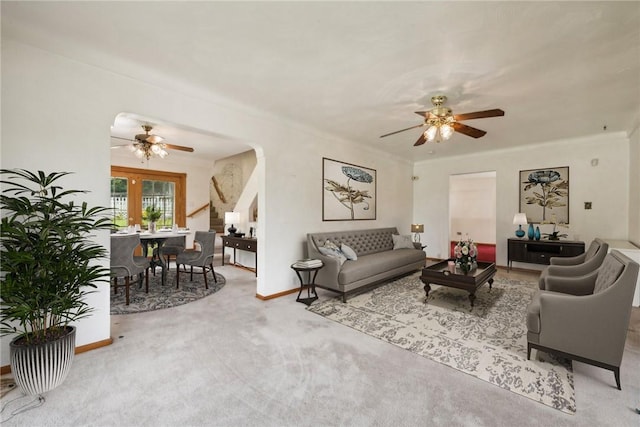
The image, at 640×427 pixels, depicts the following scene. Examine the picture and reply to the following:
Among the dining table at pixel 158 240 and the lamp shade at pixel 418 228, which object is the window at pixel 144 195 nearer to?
the dining table at pixel 158 240

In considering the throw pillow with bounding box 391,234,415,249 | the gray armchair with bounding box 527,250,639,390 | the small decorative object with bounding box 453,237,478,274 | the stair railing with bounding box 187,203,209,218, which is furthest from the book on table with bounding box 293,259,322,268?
the stair railing with bounding box 187,203,209,218

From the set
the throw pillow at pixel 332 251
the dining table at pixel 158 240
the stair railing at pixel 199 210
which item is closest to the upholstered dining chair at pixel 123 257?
the dining table at pixel 158 240

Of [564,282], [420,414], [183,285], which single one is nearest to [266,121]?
[183,285]

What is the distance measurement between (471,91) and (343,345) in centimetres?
314

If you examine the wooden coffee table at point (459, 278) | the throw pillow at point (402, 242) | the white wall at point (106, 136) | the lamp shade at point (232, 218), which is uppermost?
the white wall at point (106, 136)

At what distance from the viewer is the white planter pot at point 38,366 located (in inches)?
71.8

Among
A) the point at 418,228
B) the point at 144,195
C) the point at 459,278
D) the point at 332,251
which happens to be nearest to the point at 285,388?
the point at 332,251

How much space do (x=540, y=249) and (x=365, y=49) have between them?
216 inches

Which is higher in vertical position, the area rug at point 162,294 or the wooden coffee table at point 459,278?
the wooden coffee table at point 459,278

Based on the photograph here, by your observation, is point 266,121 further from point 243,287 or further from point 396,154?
point 396,154

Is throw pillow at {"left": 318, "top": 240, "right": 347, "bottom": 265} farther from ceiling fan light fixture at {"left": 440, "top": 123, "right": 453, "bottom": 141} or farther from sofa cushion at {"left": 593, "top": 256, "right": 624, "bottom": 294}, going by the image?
sofa cushion at {"left": 593, "top": 256, "right": 624, "bottom": 294}

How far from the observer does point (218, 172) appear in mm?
8250

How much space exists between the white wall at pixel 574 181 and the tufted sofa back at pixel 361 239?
1.92 m

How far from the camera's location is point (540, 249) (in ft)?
18.1
